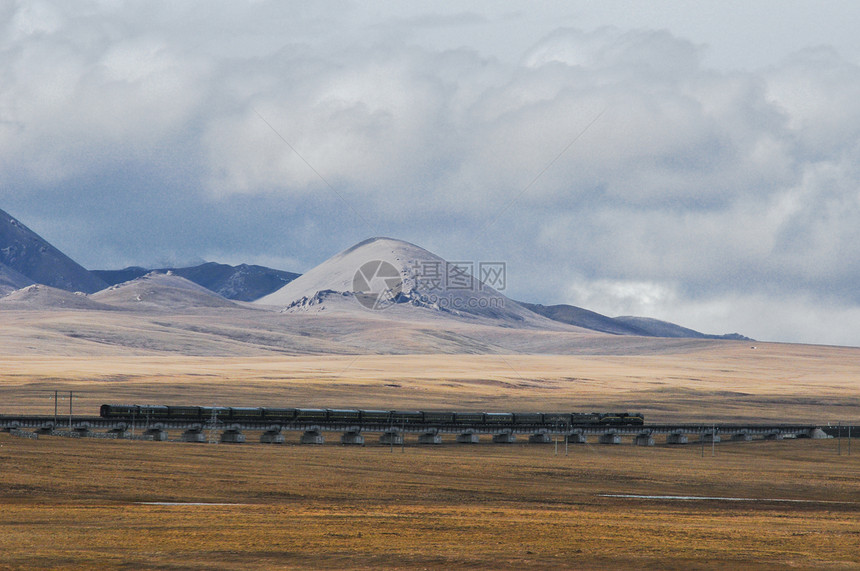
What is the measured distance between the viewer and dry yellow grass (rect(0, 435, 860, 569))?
30.1 metres

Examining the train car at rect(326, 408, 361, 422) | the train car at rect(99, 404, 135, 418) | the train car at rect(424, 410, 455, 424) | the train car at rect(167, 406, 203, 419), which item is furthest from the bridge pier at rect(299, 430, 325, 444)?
the train car at rect(99, 404, 135, 418)

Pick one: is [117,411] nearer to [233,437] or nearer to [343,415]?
[233,437]

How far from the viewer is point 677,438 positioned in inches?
4163

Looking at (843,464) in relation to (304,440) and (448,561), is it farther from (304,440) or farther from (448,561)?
(448,561)

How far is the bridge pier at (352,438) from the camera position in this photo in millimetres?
90062

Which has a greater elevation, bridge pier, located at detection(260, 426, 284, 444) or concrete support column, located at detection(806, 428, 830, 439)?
bridge pier, located at detection(260, 426, 284, 444)

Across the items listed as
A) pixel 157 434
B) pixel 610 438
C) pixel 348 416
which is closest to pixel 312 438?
pixel 348 416

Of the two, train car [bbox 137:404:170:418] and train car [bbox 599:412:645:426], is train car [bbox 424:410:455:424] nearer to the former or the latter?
train car [bbox 599:412:645:426]

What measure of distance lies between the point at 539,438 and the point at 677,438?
15.1m

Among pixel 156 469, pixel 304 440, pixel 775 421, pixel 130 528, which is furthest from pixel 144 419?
pixel 775 421

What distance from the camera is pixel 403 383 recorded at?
648ft

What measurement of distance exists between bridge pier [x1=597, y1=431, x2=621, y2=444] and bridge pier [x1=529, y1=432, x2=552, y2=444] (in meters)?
6.31

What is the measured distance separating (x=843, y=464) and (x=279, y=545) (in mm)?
63373

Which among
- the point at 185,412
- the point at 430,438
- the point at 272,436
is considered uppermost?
the point at 185,412
